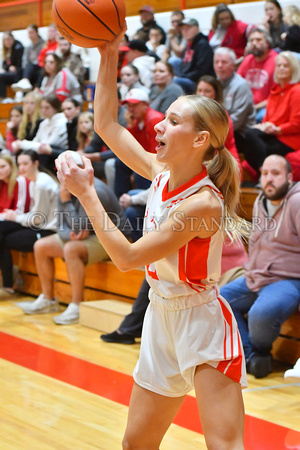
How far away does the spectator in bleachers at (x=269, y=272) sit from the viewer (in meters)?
3.91

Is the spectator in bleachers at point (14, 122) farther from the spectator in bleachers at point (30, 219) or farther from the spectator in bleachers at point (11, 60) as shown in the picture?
the spectator in bleachers at point (11, 60)

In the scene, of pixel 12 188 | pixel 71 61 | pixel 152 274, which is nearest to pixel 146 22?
pixel 71 61

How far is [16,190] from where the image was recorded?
247 inches

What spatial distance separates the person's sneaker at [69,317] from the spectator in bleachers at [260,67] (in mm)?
2554

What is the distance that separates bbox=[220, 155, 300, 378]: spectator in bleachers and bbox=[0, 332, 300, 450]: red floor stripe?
2.21ft

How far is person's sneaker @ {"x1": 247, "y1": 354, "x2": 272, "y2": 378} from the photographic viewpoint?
12.8 ft

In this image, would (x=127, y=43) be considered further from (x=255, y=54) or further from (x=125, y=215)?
(x=125, y=215)

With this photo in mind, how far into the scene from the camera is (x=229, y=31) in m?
7.13

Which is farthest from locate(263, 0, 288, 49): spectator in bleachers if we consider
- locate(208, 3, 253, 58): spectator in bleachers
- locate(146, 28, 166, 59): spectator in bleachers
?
locate(146, 28, 166, 59): spectator in bleachers

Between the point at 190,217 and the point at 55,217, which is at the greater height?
the point at 190,217

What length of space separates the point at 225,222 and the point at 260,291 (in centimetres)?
224

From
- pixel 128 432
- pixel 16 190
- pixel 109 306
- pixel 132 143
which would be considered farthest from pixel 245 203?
Result: pixel 128 432

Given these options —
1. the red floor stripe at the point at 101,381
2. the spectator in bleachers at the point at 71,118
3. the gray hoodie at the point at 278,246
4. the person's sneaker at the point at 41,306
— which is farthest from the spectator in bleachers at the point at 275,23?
the red floor stripe at the point at 101,381

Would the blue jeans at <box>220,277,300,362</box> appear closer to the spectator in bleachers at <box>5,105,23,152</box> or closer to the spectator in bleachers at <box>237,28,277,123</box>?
the spectator in bleachers at <box>237,28,277,123</box>
